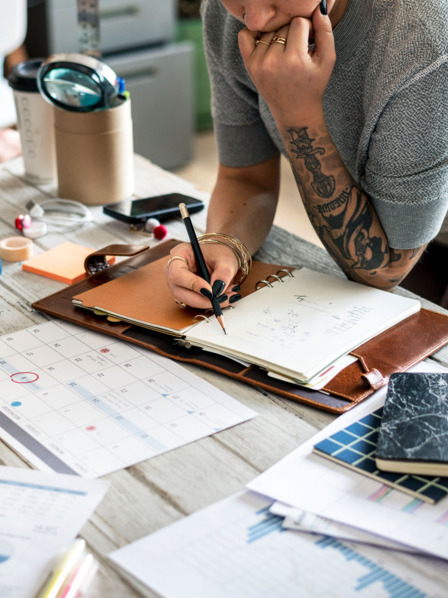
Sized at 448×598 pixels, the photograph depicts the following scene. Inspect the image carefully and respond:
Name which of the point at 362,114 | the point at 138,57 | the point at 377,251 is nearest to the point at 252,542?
the point at 377,251

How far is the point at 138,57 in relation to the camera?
10.3 ft

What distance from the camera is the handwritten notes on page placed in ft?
2.85

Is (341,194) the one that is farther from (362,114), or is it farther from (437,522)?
(437,522)

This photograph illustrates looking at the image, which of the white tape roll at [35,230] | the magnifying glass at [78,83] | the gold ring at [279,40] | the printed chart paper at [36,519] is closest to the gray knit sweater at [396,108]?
the gold ring at [279,40]

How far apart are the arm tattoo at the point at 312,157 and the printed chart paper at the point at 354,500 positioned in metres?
0.45

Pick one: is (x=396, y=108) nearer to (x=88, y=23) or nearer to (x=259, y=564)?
(x=259, y=564)

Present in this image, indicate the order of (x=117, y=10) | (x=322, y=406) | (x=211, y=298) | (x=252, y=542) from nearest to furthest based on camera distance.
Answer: (x=252, y=542) < (x=322, y=406) < (x=211, y=298) < (x=117, y=10)

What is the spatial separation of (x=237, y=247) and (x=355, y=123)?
0.27 metres

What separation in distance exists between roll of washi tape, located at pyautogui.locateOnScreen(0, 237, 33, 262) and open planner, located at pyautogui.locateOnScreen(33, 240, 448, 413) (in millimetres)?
156

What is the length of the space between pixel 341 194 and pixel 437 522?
21.4 inches

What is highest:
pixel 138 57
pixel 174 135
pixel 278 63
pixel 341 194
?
pixel 278 63

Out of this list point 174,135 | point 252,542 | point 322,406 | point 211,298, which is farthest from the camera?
point 174,135

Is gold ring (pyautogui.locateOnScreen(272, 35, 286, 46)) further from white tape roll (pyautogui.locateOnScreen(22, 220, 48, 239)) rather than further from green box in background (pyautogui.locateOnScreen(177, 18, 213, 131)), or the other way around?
green box in background (pyautogui.locateOnScreen(177, 18, 213, 131))

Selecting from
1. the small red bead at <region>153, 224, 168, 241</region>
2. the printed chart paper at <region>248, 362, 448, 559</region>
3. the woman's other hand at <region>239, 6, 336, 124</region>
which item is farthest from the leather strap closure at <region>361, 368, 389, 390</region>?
the small red bead at <region>153, 224, 168, 241</region>
